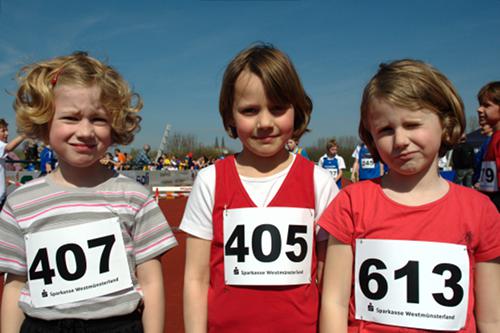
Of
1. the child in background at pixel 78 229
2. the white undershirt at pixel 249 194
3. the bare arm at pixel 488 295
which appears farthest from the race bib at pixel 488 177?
the child in background at pixel 78 229

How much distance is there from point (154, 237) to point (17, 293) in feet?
1.94

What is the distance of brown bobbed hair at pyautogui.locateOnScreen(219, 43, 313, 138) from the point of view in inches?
64.4

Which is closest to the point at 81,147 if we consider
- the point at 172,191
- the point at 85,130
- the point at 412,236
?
the point at 85,130

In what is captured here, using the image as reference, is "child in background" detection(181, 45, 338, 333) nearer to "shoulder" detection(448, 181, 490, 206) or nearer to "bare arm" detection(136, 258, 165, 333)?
"bare arm" detection(136, 258, 165, 333)

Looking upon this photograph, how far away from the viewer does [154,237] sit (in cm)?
167

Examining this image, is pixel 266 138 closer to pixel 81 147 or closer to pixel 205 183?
pixel 205 183

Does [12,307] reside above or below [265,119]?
below

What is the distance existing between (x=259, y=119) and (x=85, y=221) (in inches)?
31.7

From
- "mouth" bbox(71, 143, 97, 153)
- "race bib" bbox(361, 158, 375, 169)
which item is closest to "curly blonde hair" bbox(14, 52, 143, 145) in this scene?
"mouth" bbox(71, 143, 97, 153)

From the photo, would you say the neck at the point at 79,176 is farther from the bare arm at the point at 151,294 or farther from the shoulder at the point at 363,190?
the shoulder at the point at 363,190

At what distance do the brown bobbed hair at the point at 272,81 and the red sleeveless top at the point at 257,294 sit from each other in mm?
255

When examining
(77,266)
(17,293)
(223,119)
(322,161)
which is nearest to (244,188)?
(223,119)

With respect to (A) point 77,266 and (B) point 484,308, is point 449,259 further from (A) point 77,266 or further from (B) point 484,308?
(A) point 77,266

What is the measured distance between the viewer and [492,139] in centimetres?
412
